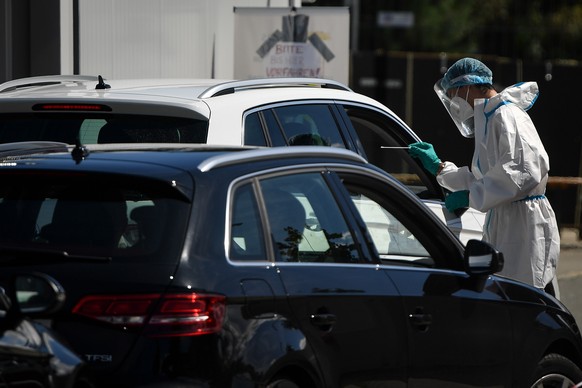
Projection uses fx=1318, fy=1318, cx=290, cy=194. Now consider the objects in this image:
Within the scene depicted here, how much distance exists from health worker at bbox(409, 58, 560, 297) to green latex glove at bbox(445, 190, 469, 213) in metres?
0.01

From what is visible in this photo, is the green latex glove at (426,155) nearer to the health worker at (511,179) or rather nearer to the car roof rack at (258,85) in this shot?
the health worker at (511,179)

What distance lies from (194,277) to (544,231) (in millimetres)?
3329

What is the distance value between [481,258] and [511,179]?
148cm

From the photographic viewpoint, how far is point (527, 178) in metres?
6.91

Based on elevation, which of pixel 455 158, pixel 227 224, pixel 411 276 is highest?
pixel 227 224

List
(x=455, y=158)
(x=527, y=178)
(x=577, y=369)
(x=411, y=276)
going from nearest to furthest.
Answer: (x=411, y=276) → (x=577, y=369) → (x=527, y=178) → (x=455, y=158)

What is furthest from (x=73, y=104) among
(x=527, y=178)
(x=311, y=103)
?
(x=527, y=178)

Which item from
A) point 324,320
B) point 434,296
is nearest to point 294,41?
point 434,296

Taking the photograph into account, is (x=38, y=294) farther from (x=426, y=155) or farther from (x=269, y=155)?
(x=426, y=155)

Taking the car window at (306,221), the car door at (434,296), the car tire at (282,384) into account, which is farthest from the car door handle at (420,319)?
the car tire at (282,384)

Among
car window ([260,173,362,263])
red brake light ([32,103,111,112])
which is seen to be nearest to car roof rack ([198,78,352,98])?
red brake light ([32,103,111,112])

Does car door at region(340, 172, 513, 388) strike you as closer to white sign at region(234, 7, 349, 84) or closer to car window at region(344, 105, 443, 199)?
car window at region(344, 105, 443, 199)

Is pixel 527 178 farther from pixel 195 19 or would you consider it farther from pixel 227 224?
pixel 195 19

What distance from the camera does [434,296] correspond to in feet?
17.5
